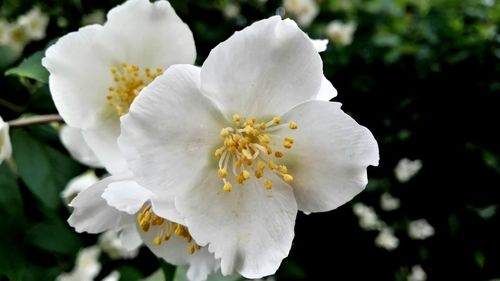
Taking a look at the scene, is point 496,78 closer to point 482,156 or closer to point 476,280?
point 482,156

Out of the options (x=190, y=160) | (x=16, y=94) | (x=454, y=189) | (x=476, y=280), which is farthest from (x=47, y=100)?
(x=476, y=280)

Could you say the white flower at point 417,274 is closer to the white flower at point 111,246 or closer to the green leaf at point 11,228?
the white flower at point 111,246

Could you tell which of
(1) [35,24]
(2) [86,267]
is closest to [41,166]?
(1) [35,24]

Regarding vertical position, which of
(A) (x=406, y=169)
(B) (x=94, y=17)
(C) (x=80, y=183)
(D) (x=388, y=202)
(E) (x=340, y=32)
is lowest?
(D) (x=388, y=202)

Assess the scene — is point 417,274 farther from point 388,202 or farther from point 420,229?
point 388,202

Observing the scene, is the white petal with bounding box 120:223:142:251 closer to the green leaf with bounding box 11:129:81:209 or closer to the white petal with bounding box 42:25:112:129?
the white petal with bounding box 42:25:112:129

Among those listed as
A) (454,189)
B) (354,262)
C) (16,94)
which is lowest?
(354,262)
